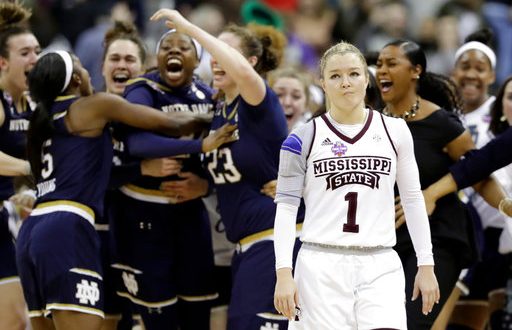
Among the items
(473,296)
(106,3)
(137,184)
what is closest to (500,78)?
(106,3)

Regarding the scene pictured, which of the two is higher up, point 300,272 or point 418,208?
point 418,208

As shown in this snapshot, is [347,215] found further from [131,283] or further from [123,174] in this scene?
[131,283]

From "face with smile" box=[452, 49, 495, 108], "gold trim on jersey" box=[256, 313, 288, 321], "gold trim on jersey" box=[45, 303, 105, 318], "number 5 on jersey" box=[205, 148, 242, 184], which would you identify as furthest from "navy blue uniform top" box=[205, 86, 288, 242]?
"face with smile" box=[452, 49, 495, 108]

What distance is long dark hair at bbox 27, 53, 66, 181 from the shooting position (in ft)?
22.9

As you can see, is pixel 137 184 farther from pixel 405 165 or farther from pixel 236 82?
pixel 405 165

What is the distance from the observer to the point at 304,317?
18.4 ft

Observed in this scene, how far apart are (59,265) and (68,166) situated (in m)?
0.62

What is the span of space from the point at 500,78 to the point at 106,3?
504 centimetres

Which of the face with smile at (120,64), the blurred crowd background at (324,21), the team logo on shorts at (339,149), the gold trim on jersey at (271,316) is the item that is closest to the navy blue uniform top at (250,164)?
the gold trim on jersey at (271,316)

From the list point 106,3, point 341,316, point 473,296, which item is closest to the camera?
point 341,316

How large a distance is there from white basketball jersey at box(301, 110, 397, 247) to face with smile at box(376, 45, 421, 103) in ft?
4.50

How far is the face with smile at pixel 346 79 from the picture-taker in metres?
5.62

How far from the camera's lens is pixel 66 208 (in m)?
6.91

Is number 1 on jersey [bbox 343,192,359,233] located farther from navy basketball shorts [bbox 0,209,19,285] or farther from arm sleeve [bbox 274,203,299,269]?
navy basketball shorts [bbox 0,209,19,285]
